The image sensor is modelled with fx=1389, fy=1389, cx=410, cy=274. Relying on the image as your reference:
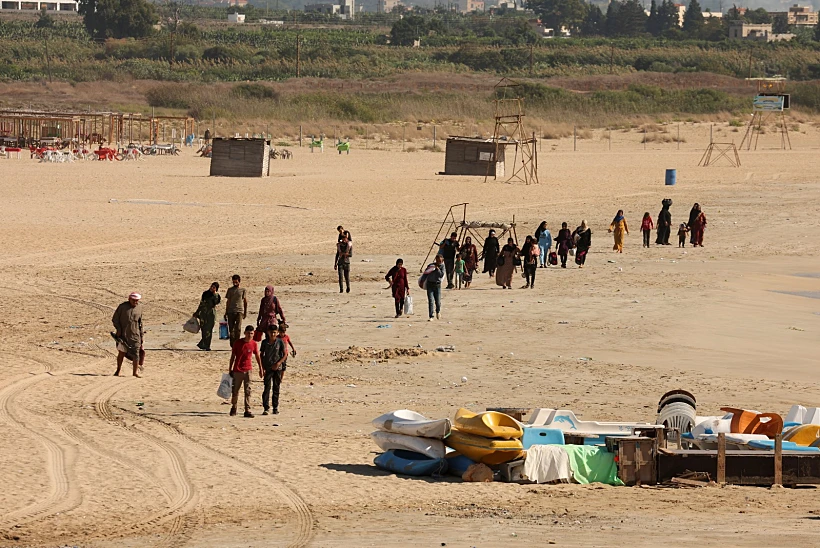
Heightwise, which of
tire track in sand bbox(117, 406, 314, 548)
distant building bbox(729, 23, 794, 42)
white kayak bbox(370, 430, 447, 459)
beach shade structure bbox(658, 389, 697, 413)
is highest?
distant building bbox(729, 23, 794, 42)

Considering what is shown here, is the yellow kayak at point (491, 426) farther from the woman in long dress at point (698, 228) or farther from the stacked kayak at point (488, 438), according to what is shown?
the woman in long dress at point (698, 228)

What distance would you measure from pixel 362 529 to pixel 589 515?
1.93 metres

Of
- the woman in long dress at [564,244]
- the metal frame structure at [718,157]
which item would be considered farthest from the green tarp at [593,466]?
the metal frame structure at [718,157]

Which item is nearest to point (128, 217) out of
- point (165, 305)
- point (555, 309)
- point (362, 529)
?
point (165, 305)

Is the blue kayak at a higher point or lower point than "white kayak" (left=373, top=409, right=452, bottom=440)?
lower

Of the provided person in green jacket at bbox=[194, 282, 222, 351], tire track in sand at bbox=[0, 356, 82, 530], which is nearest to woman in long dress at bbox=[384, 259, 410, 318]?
person in green jacket at bbox=[194, 282, 222, 351]

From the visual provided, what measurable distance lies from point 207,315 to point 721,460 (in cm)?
857

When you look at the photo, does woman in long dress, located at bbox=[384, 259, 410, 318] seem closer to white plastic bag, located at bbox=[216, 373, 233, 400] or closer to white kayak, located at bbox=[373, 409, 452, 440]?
white plastic bag, located at bbox=[216, 373, 233, 400]

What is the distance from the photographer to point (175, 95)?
92.2 meters

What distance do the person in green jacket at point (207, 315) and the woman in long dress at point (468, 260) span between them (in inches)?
268

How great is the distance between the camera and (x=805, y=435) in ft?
43.4

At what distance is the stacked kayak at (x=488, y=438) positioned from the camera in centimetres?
1251

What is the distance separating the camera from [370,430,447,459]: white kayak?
41.8ft

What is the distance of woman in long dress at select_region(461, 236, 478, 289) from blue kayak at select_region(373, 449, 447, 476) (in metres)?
11.8
